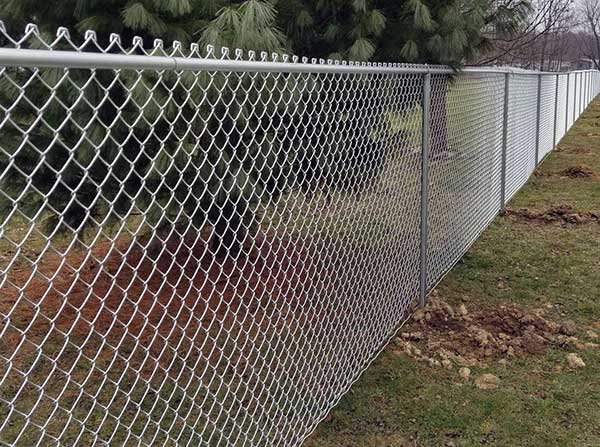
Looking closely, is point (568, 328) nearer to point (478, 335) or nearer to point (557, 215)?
point (478, 335)

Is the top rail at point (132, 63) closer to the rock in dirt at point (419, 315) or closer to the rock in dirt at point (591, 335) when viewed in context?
the rock in dirt at point (419, 315)

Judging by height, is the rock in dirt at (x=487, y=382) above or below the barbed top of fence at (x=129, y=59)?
below

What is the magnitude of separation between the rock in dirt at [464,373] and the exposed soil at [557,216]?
12.7 ft

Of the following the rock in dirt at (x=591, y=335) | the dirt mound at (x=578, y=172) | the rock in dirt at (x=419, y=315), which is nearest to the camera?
the rock in dirt at (x=591, y=335)

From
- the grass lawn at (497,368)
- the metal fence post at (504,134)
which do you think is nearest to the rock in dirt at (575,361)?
the grass lawn at (497,368)

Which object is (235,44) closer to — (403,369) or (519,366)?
(403,369)

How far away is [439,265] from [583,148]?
30.9 ft

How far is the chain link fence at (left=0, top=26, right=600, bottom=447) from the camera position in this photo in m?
2.39

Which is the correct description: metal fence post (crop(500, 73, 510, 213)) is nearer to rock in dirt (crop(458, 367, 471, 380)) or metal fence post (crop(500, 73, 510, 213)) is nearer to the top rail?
rock in dirt (crop(458, 367, 471, 380))

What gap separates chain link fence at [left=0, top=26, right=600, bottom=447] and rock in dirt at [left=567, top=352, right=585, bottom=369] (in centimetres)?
107

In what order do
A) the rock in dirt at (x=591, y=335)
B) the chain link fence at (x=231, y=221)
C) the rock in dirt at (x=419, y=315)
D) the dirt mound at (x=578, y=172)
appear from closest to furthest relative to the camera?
the chain link fence at (x=231, y=221)
the rock in dirt at (x=591, y=335)
the rock in dirt at (x=419, y=315)
the dirt mound at (x=578, y=172)

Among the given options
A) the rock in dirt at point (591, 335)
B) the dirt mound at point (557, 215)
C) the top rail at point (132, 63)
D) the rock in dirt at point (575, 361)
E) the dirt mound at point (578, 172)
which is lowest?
the dirt mound at point (578, 172)

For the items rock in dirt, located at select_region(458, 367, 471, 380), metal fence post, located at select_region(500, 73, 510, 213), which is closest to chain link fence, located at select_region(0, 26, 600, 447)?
rock in dirt, located at select_region(458, 367, 471, 380)

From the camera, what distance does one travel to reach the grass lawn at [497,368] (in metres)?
2.92
